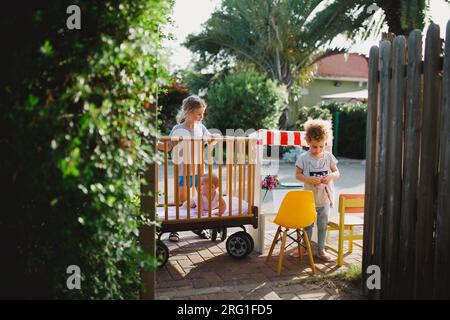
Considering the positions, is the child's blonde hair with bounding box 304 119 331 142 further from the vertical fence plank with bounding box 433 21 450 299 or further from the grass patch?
the vertical fence plank with bounding box 433 21 450 299

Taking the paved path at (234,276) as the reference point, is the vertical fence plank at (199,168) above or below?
above

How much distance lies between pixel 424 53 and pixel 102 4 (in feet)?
7.47

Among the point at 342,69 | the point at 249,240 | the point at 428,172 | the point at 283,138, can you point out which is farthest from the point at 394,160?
the point at 342,69

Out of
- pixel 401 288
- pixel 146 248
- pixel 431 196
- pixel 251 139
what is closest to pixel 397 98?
pixel 431 196

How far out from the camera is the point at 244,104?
1695 centimetres

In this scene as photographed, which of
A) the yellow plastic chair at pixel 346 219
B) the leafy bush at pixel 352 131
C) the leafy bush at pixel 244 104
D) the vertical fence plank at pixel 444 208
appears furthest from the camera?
the leafy bush at pixel 352 131

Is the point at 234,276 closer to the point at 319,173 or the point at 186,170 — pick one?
the point at 186,170

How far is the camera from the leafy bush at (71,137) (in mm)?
2369

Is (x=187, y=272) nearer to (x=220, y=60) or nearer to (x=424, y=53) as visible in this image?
(x=424, y=53)

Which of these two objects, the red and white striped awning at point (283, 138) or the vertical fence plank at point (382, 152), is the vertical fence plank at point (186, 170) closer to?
the red and white striped awning at point (283, 138)

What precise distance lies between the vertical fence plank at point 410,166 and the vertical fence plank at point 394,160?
0.19 ft

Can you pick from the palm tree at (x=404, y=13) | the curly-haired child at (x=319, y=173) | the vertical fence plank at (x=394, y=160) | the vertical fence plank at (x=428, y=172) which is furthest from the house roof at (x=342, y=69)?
the vertical fence plank at (x=428, y=172)

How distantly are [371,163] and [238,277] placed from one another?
1.67 m

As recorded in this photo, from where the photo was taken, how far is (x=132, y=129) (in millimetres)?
2785
